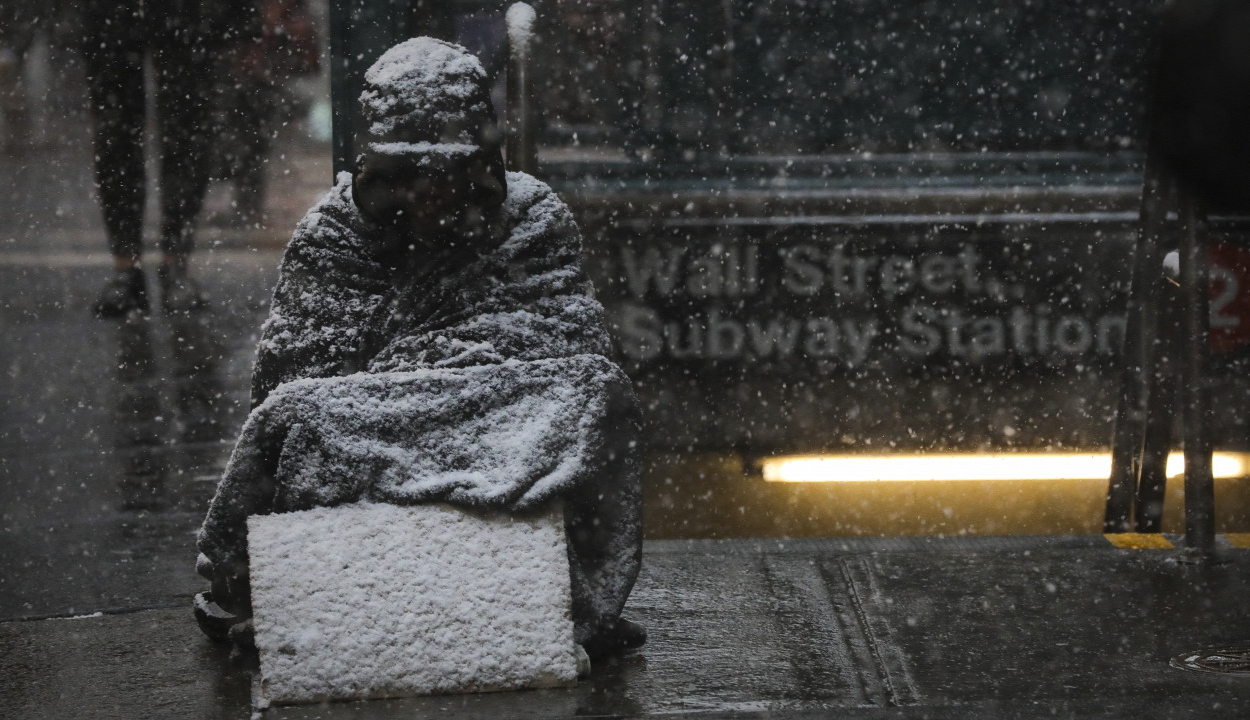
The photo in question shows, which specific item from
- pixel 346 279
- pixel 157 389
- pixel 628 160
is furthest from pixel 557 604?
pixel 157 389

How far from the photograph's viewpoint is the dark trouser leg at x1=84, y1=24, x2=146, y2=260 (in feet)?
36.0

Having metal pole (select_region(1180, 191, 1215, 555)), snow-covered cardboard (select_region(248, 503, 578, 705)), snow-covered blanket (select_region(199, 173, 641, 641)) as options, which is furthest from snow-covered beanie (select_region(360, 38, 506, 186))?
metal pole (select_region(1180, 191, 1215, 555))

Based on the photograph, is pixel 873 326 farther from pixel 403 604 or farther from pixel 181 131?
pixel 181 131

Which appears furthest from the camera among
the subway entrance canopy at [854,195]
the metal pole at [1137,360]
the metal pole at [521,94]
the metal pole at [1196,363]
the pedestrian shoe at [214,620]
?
the subway entrance canopy at [854,195]

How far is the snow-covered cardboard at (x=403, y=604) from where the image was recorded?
3646 mm

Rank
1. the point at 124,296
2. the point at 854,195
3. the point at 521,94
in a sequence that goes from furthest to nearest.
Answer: the point at 124,296, the point at 854,195, the point at 521,94

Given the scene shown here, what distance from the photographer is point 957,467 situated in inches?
276

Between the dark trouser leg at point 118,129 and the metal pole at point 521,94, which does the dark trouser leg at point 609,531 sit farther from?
the dark trouser leg at point 118,129

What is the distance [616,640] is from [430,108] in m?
1.39

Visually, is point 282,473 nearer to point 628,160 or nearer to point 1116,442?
point 1116,442

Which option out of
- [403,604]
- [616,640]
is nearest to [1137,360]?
[616,640]

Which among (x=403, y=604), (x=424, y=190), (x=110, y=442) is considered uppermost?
(x=424, y=190)

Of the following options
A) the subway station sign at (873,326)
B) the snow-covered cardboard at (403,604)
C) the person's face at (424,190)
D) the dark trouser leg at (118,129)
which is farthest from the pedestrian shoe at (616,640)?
the dark trouser leg at (118,129)

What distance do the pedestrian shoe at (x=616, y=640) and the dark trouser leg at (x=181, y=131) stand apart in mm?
8462
